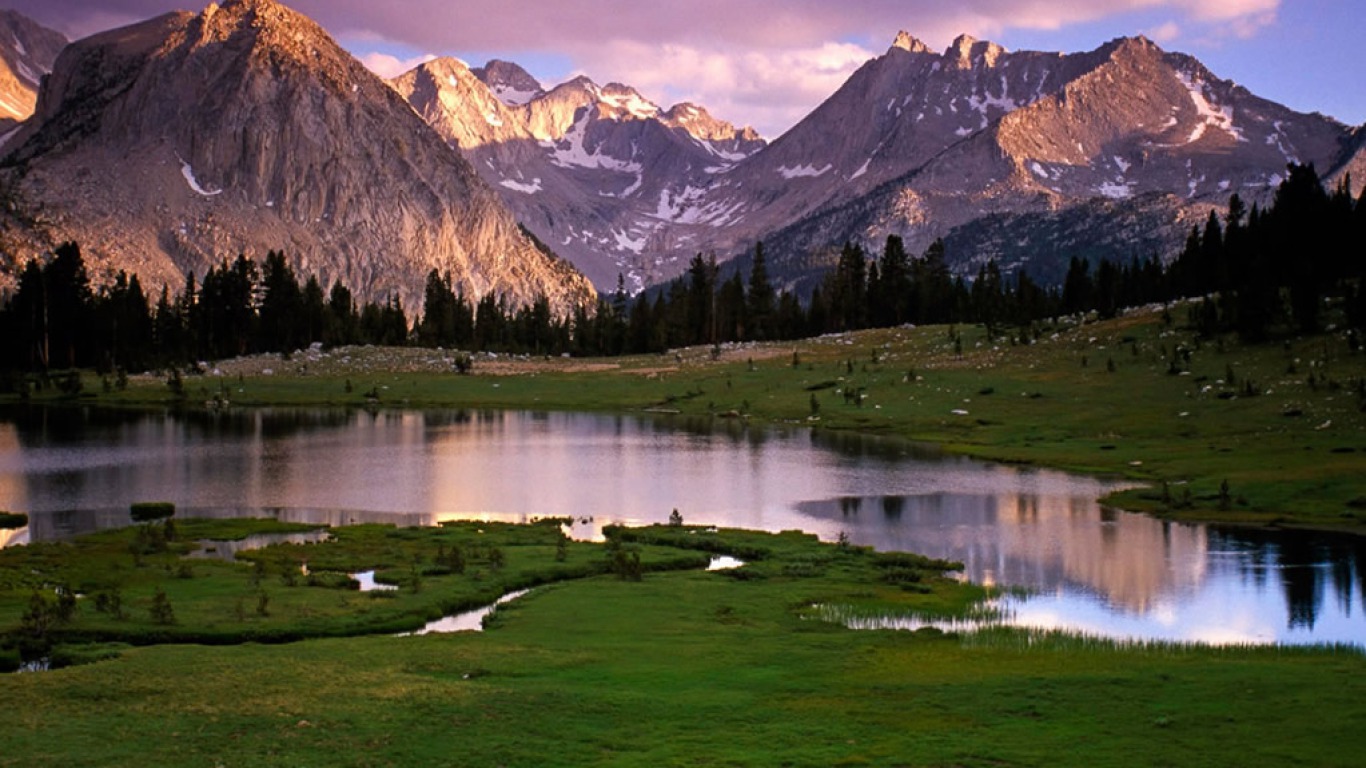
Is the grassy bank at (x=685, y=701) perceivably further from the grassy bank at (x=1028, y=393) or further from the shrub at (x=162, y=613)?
the grassy bank at (x=1028, y=393)

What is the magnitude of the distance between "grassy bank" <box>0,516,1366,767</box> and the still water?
927 centimetres

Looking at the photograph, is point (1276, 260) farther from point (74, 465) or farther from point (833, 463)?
point (74, 465)

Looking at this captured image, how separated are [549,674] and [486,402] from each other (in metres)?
103

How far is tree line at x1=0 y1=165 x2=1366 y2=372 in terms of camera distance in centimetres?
10469

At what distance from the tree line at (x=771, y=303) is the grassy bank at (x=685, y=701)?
7852 cm

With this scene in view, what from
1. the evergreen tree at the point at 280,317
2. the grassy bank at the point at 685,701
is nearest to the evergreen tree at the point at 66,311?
the evergreen tree at the point at 280,317

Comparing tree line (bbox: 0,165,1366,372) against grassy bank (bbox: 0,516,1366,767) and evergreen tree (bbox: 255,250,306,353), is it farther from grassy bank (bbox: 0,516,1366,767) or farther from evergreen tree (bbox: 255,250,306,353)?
grassy bank (bbox: 0,516,1366,767)

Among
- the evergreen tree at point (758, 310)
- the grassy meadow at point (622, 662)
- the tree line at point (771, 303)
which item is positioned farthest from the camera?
the evergreen tree at point (758, 310)

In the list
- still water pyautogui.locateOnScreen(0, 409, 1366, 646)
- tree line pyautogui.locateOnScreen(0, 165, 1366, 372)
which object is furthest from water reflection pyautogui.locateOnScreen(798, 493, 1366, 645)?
tree line pyautogui.locateOnScreen(0, 165, 1366, 372)

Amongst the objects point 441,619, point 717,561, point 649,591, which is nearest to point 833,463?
point 717,561

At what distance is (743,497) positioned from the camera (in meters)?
61.0

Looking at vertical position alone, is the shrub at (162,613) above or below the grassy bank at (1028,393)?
below

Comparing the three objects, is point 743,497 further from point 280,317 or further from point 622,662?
point 280,317

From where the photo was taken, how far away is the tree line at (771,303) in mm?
104688
